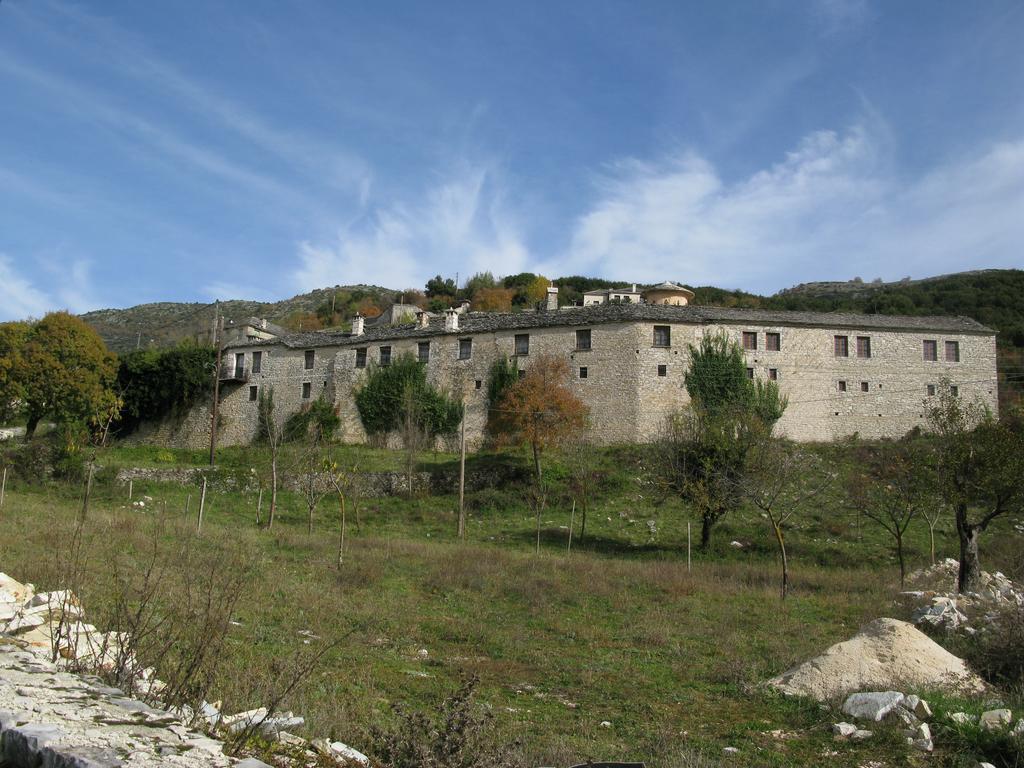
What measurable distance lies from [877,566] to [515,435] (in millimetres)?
21949

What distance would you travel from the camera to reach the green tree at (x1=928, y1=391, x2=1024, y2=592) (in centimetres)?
1927

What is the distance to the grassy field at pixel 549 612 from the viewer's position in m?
8.13

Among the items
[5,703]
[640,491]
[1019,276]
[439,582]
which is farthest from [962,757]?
[1019,276]

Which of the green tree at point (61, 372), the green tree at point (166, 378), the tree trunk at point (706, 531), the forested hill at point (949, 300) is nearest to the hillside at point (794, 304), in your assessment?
the forested hill at point (949, 300)

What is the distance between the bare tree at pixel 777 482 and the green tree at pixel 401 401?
19592 millimetres

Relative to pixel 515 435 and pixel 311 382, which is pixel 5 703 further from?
pixel 311 382

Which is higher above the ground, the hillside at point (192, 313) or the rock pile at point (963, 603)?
the hillside at point (192, 313)

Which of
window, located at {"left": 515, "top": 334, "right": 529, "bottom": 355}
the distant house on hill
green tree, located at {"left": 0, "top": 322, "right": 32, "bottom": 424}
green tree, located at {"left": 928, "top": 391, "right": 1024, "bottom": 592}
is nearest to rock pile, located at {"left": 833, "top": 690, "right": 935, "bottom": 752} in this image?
green tree, located at {"left": 928, "top": 391, "right": 1024, "bottom": 592}

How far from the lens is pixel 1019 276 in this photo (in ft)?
287

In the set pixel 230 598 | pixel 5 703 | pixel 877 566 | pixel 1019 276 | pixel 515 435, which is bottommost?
pixel 877 566

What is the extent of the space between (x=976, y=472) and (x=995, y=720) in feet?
46.9

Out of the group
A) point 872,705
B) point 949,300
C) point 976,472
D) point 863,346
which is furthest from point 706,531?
point 949,300

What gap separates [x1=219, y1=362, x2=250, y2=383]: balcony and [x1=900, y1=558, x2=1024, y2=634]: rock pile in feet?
140

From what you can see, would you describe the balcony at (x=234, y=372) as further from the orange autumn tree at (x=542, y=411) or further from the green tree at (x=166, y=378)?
the orange autumn tree at (x=542, y=411)
